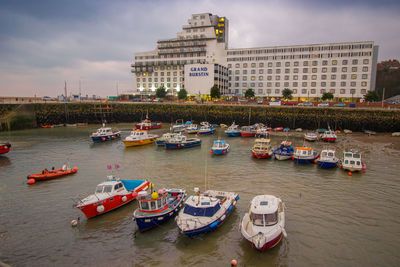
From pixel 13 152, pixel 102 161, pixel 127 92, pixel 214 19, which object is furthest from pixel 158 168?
pixel 214 19

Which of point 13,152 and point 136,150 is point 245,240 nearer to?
point 136,150

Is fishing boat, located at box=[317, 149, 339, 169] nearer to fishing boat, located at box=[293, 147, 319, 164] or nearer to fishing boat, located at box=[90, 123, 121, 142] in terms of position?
fishing boat, located at box=[293, 147, 319, 164]

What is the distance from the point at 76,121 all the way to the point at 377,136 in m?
91.2

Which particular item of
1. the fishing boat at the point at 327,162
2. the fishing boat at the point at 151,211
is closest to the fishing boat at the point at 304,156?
the fishing boat at the point at 327,162

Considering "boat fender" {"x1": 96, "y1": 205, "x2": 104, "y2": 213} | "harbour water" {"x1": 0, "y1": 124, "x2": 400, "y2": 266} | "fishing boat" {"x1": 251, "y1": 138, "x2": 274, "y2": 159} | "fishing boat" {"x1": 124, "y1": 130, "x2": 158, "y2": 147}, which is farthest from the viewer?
"fishing boat" {"x1": 124, "y1": 130, "x2": 158, "y2": 147}

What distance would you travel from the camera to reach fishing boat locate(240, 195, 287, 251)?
51.7ft

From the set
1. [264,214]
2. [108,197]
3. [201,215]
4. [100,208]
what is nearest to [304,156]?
[264,214]

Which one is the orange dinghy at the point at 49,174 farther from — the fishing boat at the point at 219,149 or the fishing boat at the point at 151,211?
the fishing boat at the point at 219,149

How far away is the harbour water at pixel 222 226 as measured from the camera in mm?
15938

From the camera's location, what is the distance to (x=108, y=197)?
70.1 feet

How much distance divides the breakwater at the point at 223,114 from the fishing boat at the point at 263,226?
5856cm

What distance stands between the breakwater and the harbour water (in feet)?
94.2

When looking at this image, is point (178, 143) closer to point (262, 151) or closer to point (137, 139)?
point (137, 139)

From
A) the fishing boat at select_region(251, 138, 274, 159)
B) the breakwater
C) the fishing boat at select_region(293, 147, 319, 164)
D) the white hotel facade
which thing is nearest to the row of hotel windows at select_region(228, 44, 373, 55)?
the white hotel facade
